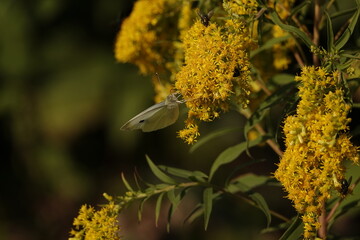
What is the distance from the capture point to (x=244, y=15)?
189 cm

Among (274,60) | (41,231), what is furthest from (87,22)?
(274,60)

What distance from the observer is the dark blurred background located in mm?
6273

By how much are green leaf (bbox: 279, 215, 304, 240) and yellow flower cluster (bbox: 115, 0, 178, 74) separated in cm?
116

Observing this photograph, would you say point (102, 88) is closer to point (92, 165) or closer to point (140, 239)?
point (92, 165)

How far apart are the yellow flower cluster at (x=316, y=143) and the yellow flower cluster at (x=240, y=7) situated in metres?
0.34

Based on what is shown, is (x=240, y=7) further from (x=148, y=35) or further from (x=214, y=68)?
(x=148, y=35)

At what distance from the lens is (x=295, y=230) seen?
181 centimetres

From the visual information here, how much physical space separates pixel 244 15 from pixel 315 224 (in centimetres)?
78

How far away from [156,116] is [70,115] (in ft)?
14.8

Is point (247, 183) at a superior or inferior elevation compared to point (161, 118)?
inferior

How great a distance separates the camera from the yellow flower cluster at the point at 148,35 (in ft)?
8.50

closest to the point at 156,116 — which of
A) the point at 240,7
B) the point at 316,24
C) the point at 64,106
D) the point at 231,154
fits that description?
the point at 231,154

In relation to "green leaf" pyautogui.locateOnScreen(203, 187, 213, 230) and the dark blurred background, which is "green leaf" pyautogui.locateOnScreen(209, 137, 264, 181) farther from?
the dark blurred background

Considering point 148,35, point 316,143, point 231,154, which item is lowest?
point 316,143
